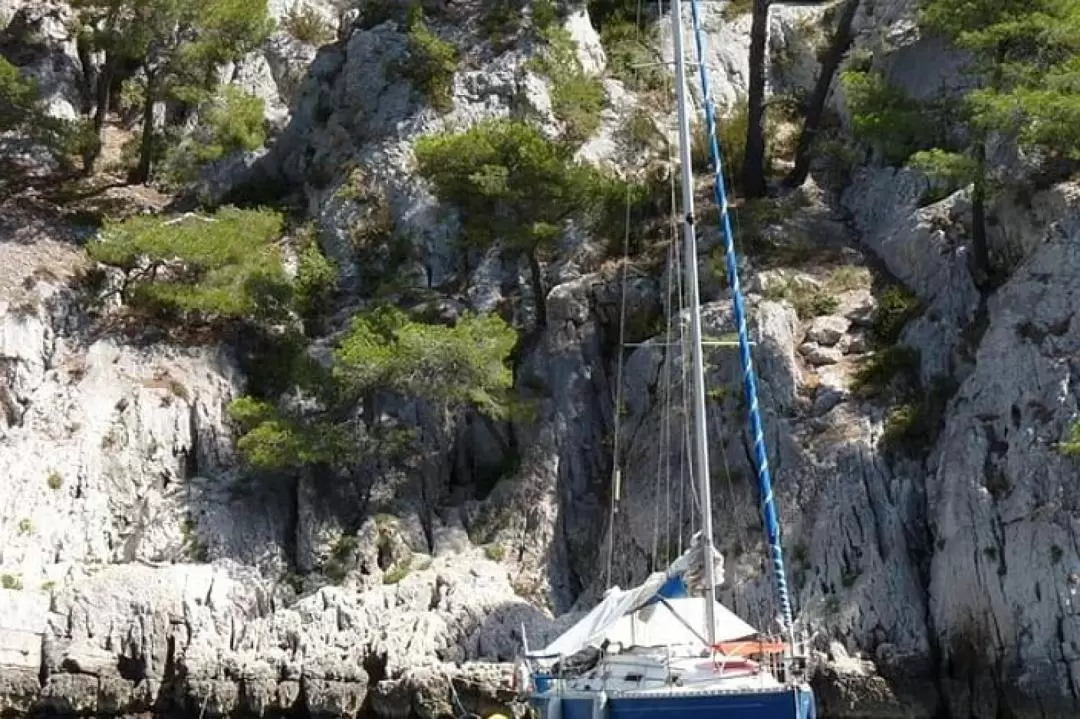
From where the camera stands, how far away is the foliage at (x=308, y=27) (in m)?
52.0

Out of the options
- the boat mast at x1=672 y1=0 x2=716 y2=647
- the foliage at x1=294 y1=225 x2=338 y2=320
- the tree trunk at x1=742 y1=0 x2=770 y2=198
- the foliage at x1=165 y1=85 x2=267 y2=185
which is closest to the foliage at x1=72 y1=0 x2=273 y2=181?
the foliage at x1=165 y1=85 x2=267 y2=185

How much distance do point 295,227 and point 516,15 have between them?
10631mm

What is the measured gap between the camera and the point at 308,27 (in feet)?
171

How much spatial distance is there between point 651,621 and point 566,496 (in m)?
12.5

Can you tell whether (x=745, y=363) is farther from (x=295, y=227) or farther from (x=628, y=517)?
(x=295, y=227)

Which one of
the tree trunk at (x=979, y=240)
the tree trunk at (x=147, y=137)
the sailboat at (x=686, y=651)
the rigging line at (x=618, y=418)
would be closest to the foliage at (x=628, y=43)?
the rigging line at (x=618, y=418)

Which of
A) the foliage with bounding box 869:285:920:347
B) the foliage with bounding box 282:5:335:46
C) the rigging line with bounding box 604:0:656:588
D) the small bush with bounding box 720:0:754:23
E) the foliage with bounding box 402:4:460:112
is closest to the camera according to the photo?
the rigging line with bounding box 604:0:656:588

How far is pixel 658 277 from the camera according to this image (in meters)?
37.3

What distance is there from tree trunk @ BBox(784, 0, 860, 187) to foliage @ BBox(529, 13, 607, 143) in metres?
6.73

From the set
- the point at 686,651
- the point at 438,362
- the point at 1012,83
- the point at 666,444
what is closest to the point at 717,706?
the point at 686,651

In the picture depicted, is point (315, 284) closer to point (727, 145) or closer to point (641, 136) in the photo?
point (641, 136)

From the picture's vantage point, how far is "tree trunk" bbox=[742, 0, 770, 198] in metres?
37.8

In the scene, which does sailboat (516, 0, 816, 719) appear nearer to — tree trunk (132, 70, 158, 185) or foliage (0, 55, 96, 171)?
foliage (0, 55, 96, 171)

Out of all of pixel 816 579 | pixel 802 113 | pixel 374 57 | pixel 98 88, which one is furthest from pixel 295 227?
pixel 816 579
